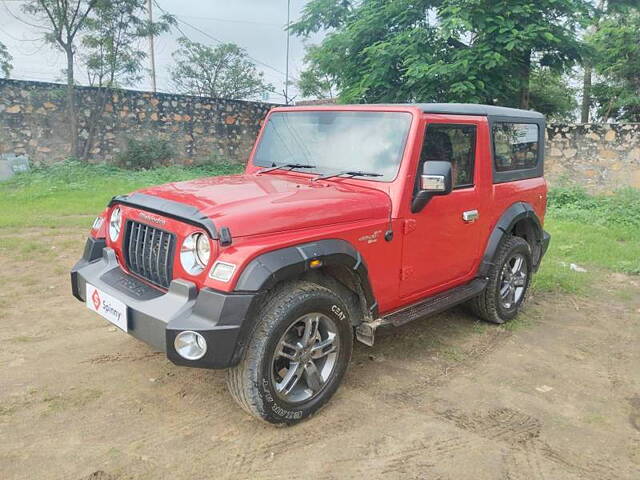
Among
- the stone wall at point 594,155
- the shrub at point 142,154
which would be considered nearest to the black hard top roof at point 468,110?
the stone wall at point 594,155

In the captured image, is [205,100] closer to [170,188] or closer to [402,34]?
[402,34]

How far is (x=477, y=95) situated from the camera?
1148 cm

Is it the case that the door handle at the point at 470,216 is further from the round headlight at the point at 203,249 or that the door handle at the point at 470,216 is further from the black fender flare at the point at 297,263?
the round headlight at the point at 203,249

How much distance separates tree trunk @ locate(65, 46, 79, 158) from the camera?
12.3 metres

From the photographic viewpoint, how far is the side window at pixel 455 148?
3475 mm

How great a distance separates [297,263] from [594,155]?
9.53 meters

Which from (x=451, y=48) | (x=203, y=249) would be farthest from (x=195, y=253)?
(x=451, y=48)

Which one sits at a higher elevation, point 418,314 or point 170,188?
point 170,188

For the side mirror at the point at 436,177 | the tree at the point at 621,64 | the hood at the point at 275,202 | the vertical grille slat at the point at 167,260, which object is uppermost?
the tree at the point at 621,64

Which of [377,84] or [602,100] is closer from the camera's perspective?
[377,84]

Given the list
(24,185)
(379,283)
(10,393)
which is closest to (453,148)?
(379,283)

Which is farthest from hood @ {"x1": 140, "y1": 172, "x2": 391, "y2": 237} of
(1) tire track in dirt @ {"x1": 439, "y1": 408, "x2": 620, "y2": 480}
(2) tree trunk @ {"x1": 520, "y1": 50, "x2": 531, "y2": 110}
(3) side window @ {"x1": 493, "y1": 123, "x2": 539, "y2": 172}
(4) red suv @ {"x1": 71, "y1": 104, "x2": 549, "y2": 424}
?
(2) tree trunk @ {"x1": 520, "y1": 50, "x2": 531, "y2": 110}

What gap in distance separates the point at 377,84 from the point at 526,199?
27.3 ft

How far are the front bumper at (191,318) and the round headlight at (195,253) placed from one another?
8 centimetres
